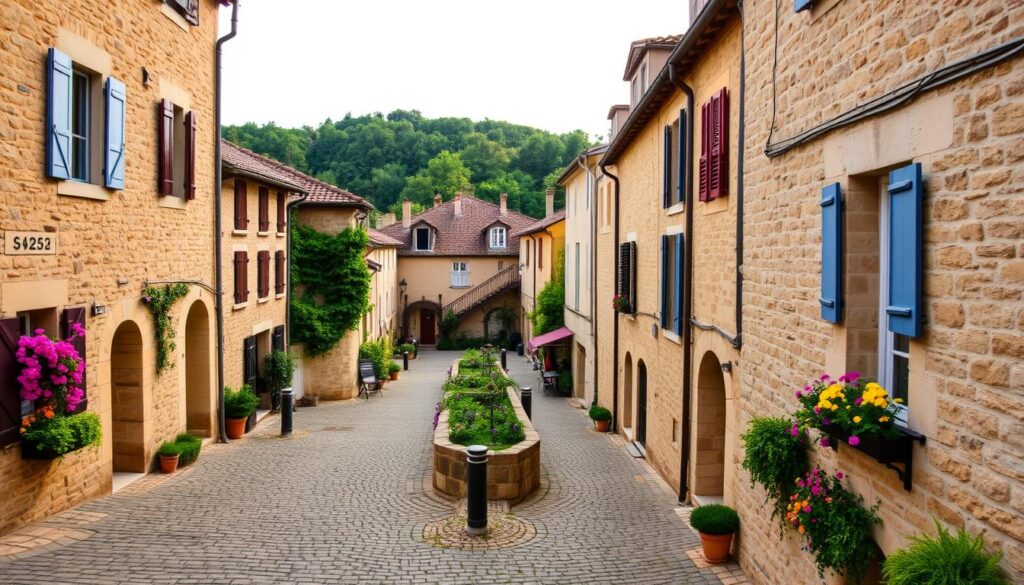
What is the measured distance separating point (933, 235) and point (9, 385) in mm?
9131

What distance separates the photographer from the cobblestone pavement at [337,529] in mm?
7875

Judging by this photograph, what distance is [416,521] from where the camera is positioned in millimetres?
9820

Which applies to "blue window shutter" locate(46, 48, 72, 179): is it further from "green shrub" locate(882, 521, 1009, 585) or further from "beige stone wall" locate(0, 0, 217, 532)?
"green shrub" locate(882, 521, 1009, 585)

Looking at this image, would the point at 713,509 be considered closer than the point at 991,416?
No

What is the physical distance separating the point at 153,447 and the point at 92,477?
2.08 metres

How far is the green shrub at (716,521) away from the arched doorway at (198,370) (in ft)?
34.5

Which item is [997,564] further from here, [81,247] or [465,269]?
[465,269]

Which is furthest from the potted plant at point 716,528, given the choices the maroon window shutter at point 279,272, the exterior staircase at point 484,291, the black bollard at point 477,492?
the exterior staircase at point 484,291

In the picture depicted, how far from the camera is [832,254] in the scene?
559 centimetres

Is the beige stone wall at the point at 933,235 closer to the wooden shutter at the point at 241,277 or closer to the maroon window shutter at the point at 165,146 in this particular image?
the maroon window shutter at the point at 165,146

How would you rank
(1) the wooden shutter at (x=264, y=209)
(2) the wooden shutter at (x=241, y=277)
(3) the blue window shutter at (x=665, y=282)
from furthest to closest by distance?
1. (1) the wooden shutter at (x=264, y=209)
2. (2) the wooden shutter at (x=241, y=277)
3. (3) the blue window shutter at (x=665, y=282)

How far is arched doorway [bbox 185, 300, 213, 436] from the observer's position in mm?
14906

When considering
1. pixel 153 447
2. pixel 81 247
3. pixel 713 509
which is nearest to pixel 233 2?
pixel 81 247

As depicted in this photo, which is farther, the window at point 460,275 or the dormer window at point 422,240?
the dormer window at point 422,240
